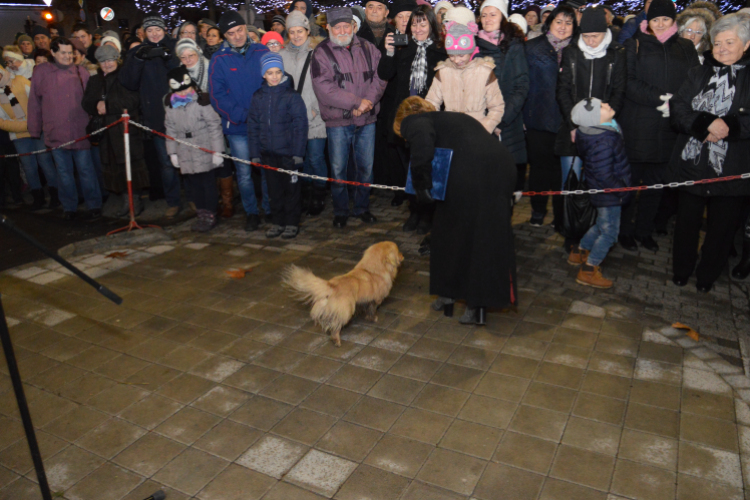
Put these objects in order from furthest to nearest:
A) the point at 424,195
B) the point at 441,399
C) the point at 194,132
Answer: the point at 194,132 < the point at 424,195 < the point at 441,399

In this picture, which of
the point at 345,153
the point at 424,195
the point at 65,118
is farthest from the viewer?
the point at 65,118

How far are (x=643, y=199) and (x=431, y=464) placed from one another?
484 centimetres

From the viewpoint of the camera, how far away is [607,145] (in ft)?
17.7

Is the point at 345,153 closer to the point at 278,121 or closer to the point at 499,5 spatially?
the point at 278,121

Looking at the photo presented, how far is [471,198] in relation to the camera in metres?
4.46

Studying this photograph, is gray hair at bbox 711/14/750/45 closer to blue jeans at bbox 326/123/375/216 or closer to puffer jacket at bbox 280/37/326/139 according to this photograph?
blue jeans at bbox 326/123/375/216

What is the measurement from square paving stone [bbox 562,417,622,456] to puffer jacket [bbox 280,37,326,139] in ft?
17.9

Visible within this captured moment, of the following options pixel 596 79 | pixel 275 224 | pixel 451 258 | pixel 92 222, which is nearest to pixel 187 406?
pixel 451 258

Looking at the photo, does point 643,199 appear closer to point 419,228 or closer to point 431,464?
point 419,228

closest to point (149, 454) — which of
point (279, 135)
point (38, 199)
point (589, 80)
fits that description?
point (279, 135)

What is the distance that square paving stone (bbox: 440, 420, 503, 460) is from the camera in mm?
3303

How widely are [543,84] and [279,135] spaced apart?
11.0 feet

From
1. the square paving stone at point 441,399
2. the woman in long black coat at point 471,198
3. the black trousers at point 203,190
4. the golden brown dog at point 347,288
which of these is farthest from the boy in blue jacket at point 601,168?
the black trousers at point 203,190

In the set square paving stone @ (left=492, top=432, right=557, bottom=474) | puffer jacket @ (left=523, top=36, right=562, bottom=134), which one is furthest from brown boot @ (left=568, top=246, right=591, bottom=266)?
square paving stone @ (left=492, top=432, right=557, bottom=474)
